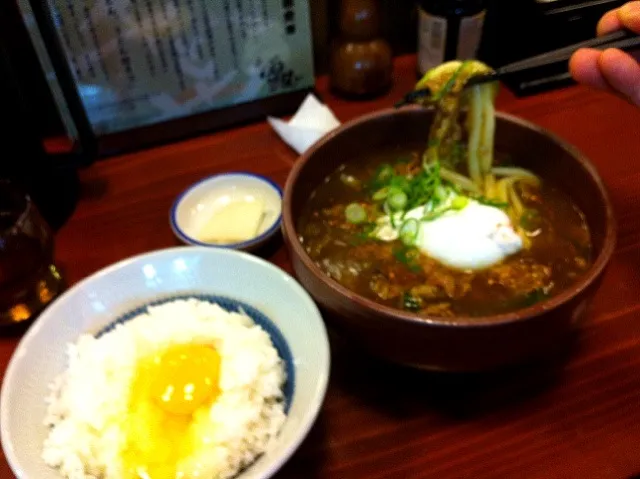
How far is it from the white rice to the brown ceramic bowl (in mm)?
168

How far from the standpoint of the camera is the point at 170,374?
1089 mm

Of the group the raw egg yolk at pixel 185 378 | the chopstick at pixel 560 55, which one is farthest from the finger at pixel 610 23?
the raw egg yolk at pixel 185 378

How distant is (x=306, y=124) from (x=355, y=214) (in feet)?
1.64

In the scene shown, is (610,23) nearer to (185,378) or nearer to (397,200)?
(397,200)

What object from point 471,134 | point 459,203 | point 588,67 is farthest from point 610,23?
point 459,203

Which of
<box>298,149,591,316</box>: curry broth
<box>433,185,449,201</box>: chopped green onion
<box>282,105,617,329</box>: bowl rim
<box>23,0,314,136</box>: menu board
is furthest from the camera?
<box>23,0,314,136</box>: menu board

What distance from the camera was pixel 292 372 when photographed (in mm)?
1086

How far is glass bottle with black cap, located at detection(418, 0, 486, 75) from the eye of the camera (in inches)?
Answer: 70.4

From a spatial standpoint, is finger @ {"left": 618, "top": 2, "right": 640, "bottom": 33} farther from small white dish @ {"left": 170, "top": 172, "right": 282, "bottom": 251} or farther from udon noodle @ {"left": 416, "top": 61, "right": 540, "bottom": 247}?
small white dish @ {"left": 170, "top": 172, "right": 282, "bottom": 251}

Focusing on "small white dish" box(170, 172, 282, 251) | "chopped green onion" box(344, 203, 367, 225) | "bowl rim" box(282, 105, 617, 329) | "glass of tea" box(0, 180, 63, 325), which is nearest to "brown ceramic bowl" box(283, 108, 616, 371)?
"bowl rim" box(282, 105, 617, 329)

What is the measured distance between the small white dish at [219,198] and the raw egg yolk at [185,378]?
393 mm

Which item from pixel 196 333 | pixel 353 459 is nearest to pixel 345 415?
pixel 353 459

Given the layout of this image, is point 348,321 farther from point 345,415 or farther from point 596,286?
point 596,286

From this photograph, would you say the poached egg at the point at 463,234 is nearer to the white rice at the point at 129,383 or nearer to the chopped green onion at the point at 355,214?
the chopped green onion at the point at 355,214
